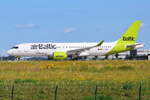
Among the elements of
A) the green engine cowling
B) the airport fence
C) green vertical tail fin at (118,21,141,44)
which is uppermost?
green vertical tail fin at (118,21,141,44)

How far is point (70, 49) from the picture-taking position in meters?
95.5

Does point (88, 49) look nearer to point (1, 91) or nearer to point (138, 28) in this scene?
point (138, 28)

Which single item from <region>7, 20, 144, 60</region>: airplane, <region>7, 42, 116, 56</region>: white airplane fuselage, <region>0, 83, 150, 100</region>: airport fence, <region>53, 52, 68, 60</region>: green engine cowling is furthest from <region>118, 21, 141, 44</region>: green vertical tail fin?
<region>0, 83, 150, 100</region>: airport fence

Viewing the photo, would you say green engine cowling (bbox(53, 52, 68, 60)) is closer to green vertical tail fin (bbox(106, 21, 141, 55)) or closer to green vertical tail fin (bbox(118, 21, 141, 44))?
green vertical tail fin (bbox(106, 21, 141, 55))

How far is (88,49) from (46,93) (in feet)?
211

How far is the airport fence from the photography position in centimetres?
2883

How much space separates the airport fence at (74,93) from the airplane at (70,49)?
193ft

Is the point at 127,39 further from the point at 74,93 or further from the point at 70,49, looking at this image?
the point at 74,93

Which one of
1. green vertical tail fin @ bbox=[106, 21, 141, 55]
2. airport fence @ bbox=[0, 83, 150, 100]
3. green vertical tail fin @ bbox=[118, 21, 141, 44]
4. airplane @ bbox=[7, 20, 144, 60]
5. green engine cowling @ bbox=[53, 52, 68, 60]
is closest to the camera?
airport fence @ bbox=[0, 83, 150, 100]

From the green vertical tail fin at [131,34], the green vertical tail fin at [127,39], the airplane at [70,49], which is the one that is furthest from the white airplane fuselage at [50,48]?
the green vertical tail fin at [131,34]

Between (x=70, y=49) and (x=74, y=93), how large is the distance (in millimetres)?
64419

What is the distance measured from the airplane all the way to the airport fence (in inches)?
2310

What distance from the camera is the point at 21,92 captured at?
31.7m

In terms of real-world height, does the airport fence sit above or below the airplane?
below
